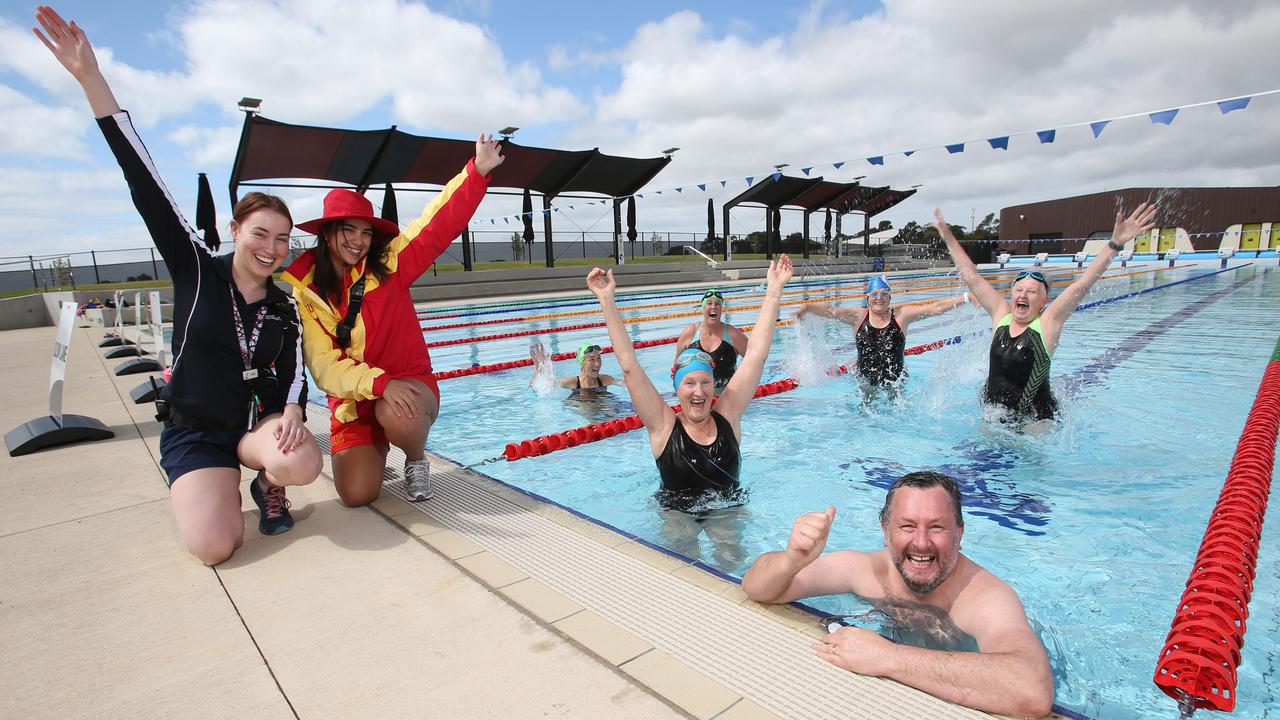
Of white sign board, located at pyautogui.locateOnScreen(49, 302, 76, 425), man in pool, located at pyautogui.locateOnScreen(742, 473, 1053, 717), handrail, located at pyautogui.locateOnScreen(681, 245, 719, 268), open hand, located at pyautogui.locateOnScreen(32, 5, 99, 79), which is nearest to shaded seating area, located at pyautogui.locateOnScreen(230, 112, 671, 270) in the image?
handrail, located at pyautogui.locateOnScreen(681, 245, 719, 268)

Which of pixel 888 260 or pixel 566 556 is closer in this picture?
pixel 566 556

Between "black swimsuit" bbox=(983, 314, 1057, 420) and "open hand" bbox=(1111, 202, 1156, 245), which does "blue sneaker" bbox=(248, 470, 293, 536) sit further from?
"open hand" bbox=(1111, 202, 1156, 245)

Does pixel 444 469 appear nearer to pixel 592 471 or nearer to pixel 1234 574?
pixel 592 471

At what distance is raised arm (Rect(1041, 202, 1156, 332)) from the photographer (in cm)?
400

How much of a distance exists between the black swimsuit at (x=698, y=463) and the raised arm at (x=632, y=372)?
7 cm

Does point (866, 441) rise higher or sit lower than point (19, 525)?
lower

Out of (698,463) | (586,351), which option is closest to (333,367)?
(698,463)

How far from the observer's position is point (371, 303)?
3039mm

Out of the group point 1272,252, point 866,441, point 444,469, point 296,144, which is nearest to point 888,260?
point 1272,252

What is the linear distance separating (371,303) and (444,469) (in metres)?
1.12

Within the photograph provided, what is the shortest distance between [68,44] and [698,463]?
2991 mm

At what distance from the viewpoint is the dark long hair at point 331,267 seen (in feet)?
9.80

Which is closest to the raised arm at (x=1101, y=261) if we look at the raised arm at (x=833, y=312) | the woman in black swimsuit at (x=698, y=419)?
the raised arm at (x=833, y=312)

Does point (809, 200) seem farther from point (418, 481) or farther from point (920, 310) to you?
point (418, 481)
